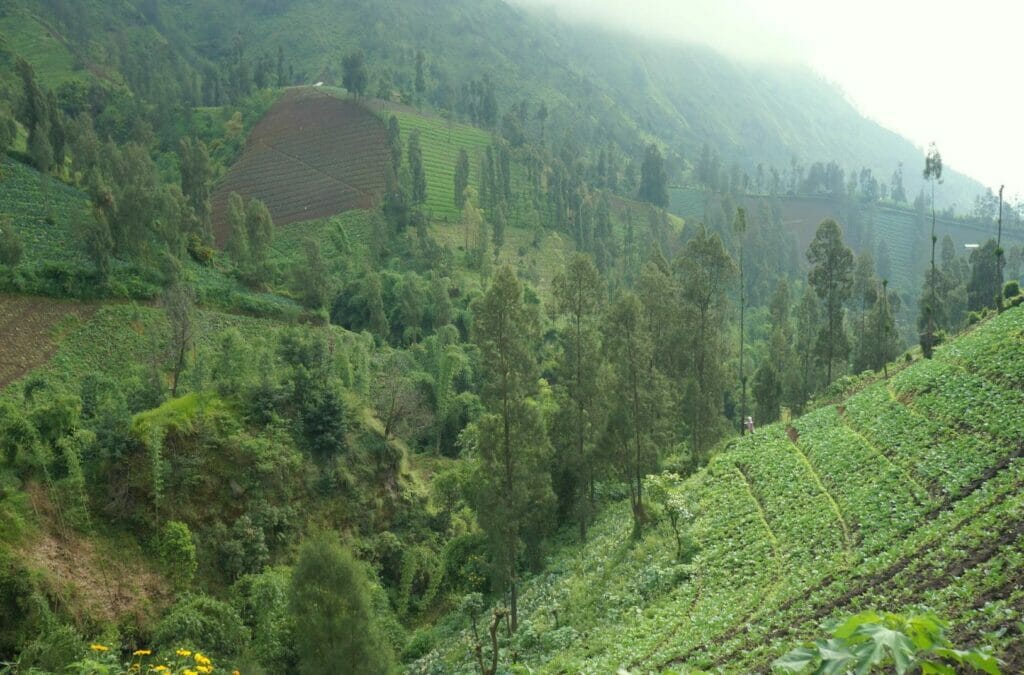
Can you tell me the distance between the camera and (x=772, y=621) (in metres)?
20.2

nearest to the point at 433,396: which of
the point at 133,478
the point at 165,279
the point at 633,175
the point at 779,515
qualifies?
the point at 165,279

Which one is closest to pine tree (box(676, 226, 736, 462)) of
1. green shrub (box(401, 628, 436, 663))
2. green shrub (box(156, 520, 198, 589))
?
green shrub (box(401, 628, 436, 663))

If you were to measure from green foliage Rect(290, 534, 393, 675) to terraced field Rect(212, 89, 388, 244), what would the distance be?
8357cm

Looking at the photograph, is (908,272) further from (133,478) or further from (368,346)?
(133,478)

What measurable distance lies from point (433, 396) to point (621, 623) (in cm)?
3733

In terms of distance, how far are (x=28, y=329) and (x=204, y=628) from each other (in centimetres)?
3158

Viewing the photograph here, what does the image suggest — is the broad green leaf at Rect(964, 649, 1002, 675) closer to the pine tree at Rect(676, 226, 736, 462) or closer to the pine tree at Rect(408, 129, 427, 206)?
the pine tree at Rect(676, 226, 736, 462)

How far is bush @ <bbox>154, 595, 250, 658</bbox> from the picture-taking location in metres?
31.5

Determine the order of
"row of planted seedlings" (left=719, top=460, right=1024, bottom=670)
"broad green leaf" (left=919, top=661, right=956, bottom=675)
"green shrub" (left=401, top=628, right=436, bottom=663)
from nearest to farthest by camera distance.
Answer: "broad green leaf" (left=919, top=661, right=956, bottom=675) → "row of planted seedlings" (left=719, top=460, right=1024, bottom=670) → "green shrub" (left=401, top=628, right=436, bottom=663)

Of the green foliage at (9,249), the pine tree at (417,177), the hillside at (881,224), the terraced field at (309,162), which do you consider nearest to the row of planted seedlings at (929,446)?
the green foliage at (9,249)

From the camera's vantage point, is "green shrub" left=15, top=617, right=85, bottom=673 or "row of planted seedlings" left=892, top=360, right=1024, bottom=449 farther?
"row of planted seedlings" left=892, top=360, right=1024, bottom=449

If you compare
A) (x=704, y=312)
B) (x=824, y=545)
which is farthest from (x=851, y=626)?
(x=704, y=312)

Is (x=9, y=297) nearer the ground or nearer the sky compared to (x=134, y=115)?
nearer the ground

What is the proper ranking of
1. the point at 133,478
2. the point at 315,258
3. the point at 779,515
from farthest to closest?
the point at 315,258 < the point at 133,478 < the point at 779,515
